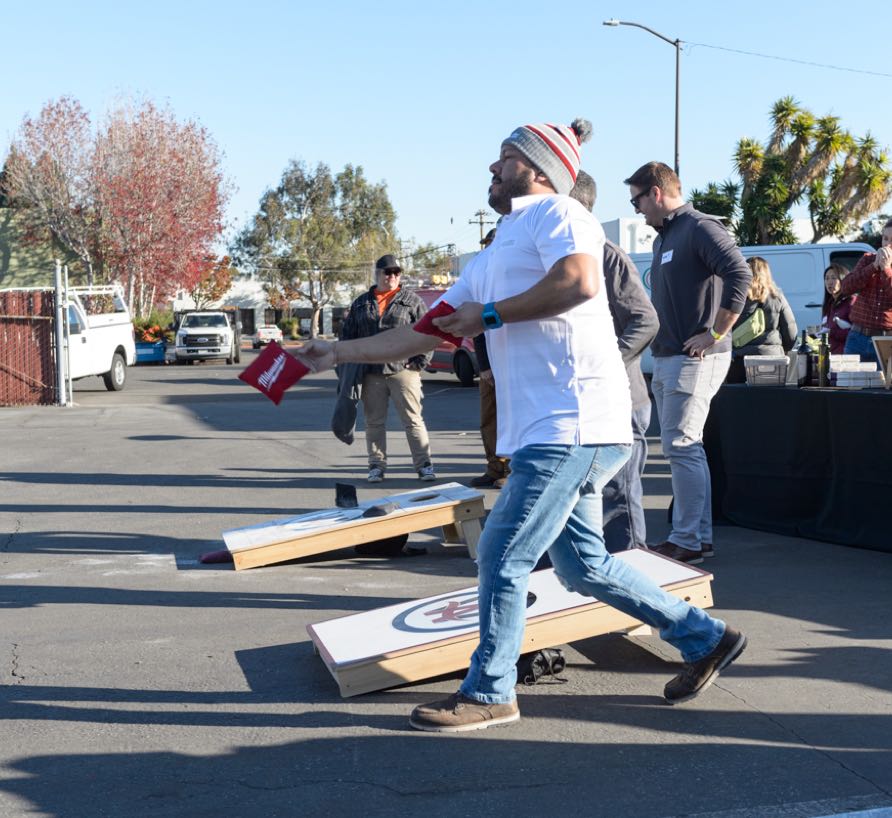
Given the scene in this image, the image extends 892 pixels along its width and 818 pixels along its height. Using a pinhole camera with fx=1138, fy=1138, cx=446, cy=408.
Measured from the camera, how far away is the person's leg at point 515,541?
3.75 meters

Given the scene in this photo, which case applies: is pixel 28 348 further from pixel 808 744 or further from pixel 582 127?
pixel 808 744

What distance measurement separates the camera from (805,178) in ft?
130

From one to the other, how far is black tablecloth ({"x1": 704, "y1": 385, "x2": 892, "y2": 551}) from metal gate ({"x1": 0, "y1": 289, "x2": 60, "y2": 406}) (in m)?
14.0

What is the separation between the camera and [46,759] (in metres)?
3.81

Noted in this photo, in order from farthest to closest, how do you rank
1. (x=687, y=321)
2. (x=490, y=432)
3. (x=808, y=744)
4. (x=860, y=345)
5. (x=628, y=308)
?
(x=490, y=432), (x=860, y=345), (x=687, y=321), (x=628, y=308), (x=808, y=744)

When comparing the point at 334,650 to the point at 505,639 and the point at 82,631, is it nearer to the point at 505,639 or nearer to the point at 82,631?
the point at 505,639

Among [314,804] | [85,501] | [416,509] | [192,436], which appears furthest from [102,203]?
[314,804]

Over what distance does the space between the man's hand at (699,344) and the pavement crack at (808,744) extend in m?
2.41

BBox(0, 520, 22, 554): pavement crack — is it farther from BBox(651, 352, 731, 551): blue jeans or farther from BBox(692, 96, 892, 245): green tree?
BBox(692, 96, 892, 245): green tree

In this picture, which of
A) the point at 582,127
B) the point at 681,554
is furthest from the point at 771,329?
the point at 582,127

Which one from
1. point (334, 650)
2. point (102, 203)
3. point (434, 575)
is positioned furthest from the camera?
point (102, 203)

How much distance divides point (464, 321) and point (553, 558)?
3.13 ft

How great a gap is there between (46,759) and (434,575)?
10.0ft

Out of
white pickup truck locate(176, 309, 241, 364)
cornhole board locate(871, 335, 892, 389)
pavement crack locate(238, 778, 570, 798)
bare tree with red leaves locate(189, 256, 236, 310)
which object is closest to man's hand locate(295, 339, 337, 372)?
pavement crack locate(238, 778, 570, 798)
